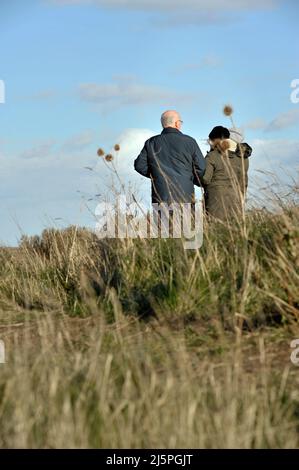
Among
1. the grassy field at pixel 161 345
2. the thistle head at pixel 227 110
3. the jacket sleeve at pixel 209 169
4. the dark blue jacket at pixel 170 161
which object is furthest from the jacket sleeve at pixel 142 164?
the thistle head at pixel 227 110

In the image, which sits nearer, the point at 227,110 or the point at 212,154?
the point at 227,110

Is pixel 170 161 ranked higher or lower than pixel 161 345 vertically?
higher

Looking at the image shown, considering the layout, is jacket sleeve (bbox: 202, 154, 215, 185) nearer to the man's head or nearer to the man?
the man

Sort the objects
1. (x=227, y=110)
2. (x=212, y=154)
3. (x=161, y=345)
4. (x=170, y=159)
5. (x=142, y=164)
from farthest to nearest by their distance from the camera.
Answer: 1. (x=212, y=154)
2. (x=142, y=164)
3. (x=170, y=159)
4. (x=227, y=110)
5. (x=161, y=345)

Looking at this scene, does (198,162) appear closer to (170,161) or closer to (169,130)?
(170,161)

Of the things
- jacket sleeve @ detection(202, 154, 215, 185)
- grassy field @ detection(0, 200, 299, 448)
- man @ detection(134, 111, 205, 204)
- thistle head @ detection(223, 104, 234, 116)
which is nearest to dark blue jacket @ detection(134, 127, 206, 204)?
man @ detection(134, 111, 205, 204)

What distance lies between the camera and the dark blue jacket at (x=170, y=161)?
9578 mm

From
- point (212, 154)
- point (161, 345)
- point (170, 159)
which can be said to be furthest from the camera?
point (212, 154)

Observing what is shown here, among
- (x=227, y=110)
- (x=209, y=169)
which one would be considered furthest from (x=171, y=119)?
(x=227, y=110)

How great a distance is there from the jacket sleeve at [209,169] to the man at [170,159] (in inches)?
8.8

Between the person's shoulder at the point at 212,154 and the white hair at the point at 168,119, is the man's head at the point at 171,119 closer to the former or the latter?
the white hair at the point at 168,119

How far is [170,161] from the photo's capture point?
9.62 metres

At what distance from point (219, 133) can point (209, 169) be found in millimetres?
516
